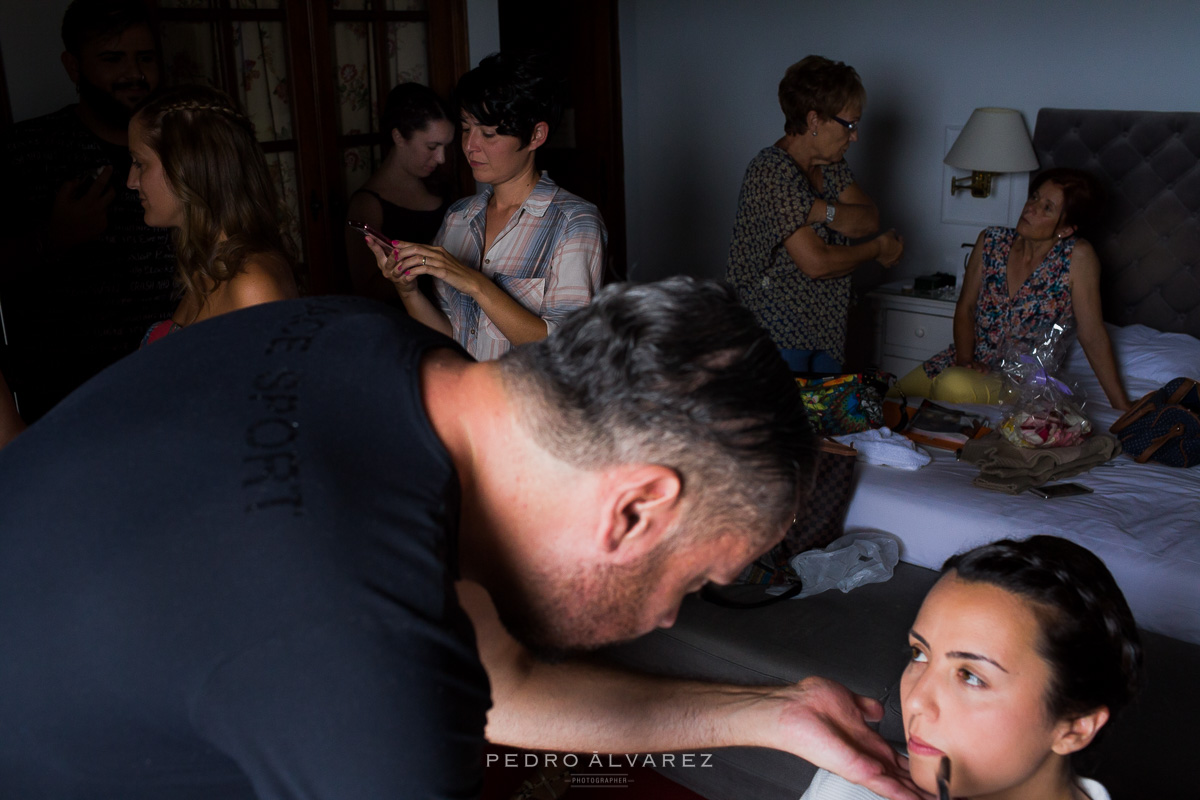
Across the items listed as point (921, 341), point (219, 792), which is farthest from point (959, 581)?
point (921, 341)

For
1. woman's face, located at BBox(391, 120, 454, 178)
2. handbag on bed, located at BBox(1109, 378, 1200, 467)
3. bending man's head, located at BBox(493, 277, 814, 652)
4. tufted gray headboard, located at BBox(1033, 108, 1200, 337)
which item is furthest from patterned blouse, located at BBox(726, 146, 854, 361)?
bending man's head, located at BBox(493, 277, 814, 652)

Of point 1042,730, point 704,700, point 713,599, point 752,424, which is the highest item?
point 752,424

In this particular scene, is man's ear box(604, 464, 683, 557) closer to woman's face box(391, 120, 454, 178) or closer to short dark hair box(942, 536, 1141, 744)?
short dark hair box(942, 536, 1141, 744)

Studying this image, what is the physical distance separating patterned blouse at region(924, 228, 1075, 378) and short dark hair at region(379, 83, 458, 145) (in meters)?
2.08

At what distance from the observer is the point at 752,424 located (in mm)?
855

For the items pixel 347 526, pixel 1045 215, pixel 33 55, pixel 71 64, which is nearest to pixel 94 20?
pixel 71 64

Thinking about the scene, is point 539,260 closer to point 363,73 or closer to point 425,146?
point 425,146

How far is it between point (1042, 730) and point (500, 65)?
1868 mm

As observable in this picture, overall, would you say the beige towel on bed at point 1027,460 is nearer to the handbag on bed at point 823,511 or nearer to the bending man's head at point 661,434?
the handbag on bed at point 823,511

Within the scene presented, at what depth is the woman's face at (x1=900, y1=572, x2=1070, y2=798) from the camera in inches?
54.4

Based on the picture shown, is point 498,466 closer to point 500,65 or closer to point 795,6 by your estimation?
point 500,65

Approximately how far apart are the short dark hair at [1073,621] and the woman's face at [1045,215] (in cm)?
229

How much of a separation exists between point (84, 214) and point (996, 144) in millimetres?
3288

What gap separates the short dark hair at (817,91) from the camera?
3.09m
